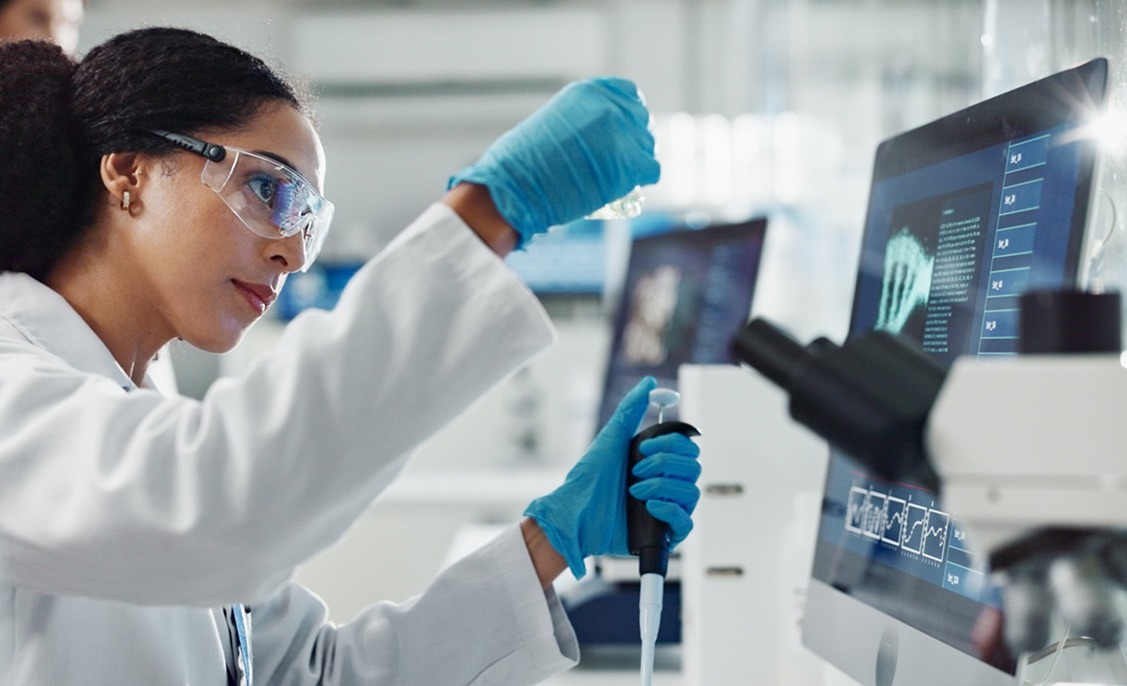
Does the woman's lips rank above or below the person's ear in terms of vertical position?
below

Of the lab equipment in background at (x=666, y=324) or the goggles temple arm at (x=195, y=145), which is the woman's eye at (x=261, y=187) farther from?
the lab equipment in background at (x=666, y=324)

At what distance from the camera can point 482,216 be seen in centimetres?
87

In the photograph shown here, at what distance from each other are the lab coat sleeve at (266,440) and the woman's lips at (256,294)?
33 centimetres

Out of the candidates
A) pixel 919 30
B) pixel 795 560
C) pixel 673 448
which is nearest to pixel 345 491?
pixel 673 448

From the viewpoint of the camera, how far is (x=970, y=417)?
551 millimetres

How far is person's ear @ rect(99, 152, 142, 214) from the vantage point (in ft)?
3.81

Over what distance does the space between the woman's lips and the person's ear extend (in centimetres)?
14

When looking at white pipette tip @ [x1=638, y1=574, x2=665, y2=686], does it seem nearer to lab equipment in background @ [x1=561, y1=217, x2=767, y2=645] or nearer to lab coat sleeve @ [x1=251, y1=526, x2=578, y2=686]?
lab coat sleeve @ [x1=251, y1=526, x2=578, y2=686]

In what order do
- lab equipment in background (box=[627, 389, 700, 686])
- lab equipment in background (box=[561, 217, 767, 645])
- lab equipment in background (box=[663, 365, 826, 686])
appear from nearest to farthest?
lab equipment in background (box=[627, 389, 700, 686])
lab equipment in background (box=[663, 365, 826, 686])
lab equipment in background (box=[561, 217, 767, 645])

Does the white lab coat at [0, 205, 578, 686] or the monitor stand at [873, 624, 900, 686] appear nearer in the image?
the white lab coat at [0, 205, 578, 686]

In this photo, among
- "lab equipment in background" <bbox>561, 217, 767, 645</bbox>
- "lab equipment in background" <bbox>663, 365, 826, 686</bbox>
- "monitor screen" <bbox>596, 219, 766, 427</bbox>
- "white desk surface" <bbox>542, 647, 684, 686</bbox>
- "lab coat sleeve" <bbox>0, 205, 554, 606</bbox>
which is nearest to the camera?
"lab coat sleeve" <bbox>0, 205, 554, 606</bbox>

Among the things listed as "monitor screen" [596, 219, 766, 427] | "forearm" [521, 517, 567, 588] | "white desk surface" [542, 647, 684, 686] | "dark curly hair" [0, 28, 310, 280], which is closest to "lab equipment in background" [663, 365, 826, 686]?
"white desk surface" [542, 647, 684, 686]

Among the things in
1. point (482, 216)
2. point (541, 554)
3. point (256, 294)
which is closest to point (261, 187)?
point (256, 294)

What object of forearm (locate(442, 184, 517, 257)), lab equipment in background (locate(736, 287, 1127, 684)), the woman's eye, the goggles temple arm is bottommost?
lab equipment in background (locate(736, 287, 1127, 684))
